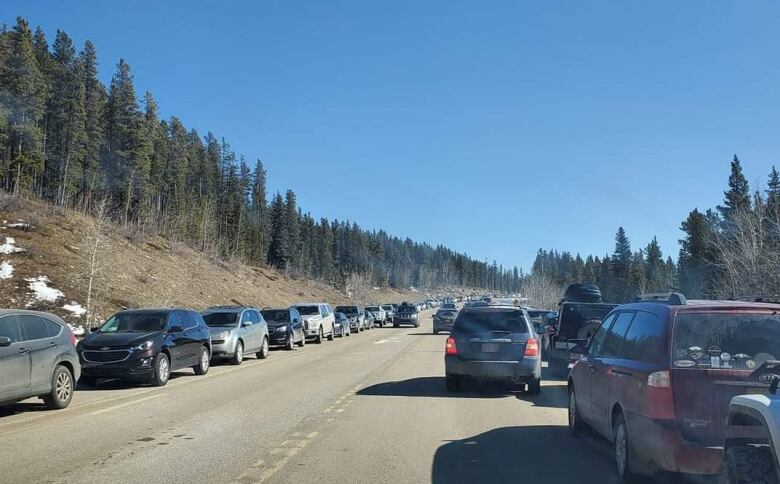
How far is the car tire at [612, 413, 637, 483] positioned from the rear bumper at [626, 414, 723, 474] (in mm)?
516

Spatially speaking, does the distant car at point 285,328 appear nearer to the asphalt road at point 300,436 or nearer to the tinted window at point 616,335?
the asphalt road at point 300,436

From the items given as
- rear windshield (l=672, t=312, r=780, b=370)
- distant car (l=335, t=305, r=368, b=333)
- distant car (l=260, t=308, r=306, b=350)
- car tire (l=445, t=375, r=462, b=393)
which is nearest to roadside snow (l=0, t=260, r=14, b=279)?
distant car (l=260, t=308, r=306, b=350)

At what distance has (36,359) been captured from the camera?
1086cm

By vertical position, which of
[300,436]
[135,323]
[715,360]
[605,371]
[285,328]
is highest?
[135,323]

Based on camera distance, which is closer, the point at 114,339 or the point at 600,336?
the point at 600,336

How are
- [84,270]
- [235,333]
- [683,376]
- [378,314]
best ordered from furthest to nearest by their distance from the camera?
[378,314] → [84,270] → [235,333] → [683,376]

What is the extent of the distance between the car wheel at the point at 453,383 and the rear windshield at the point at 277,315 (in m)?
15.6

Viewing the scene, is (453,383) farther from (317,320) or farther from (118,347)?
(317,320)

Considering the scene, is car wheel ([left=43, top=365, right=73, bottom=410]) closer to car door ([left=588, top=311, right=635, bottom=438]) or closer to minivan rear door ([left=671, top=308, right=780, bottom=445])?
car door ([left=588, top=311, right=635, bottom=438])

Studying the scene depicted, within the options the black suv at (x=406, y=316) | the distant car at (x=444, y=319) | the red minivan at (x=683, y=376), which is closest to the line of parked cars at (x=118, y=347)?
the red minivan at (x=683, y=376)

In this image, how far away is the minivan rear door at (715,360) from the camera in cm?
552

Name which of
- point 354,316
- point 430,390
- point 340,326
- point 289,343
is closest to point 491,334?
point 430,390

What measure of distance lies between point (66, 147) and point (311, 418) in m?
67.0

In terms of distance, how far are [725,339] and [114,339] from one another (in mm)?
12776
